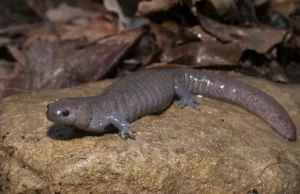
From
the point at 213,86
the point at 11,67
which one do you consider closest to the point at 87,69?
the point at 11,67

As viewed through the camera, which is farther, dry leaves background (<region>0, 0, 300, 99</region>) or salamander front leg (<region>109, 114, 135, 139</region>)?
dry leaves background (<region>0, 0, 300, 99</region>)

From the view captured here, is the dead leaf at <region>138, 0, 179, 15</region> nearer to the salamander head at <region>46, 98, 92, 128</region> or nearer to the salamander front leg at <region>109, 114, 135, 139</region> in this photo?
the salamander front leg at <region>109, 114, 135, 139</region>

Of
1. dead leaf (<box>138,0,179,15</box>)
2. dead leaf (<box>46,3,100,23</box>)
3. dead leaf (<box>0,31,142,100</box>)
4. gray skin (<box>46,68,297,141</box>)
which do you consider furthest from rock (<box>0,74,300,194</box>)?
dead leaf (<box>46,3,100,23</box>)

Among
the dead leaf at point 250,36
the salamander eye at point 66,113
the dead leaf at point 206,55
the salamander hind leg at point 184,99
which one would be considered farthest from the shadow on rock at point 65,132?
the dead leaf at point 250,36

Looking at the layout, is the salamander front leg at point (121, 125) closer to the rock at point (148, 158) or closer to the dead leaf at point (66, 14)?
the rock at point (148, 158)

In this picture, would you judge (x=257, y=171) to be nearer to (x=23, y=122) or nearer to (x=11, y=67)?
(x=23, y=122)

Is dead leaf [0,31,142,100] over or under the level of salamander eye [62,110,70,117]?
under

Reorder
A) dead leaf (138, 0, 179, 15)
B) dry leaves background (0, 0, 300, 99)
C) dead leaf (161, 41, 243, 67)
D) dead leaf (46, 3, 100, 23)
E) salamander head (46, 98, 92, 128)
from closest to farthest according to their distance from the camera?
1. salamander head (46, 98, 92, 128)
2. dry leaves background (0, 0, 300, 99)
3. dead leaf (161, 41, 243, 67)
4. dead leaf (138, 0, 179, 15)
5. dead leaf (46, 3, 100, 23)
